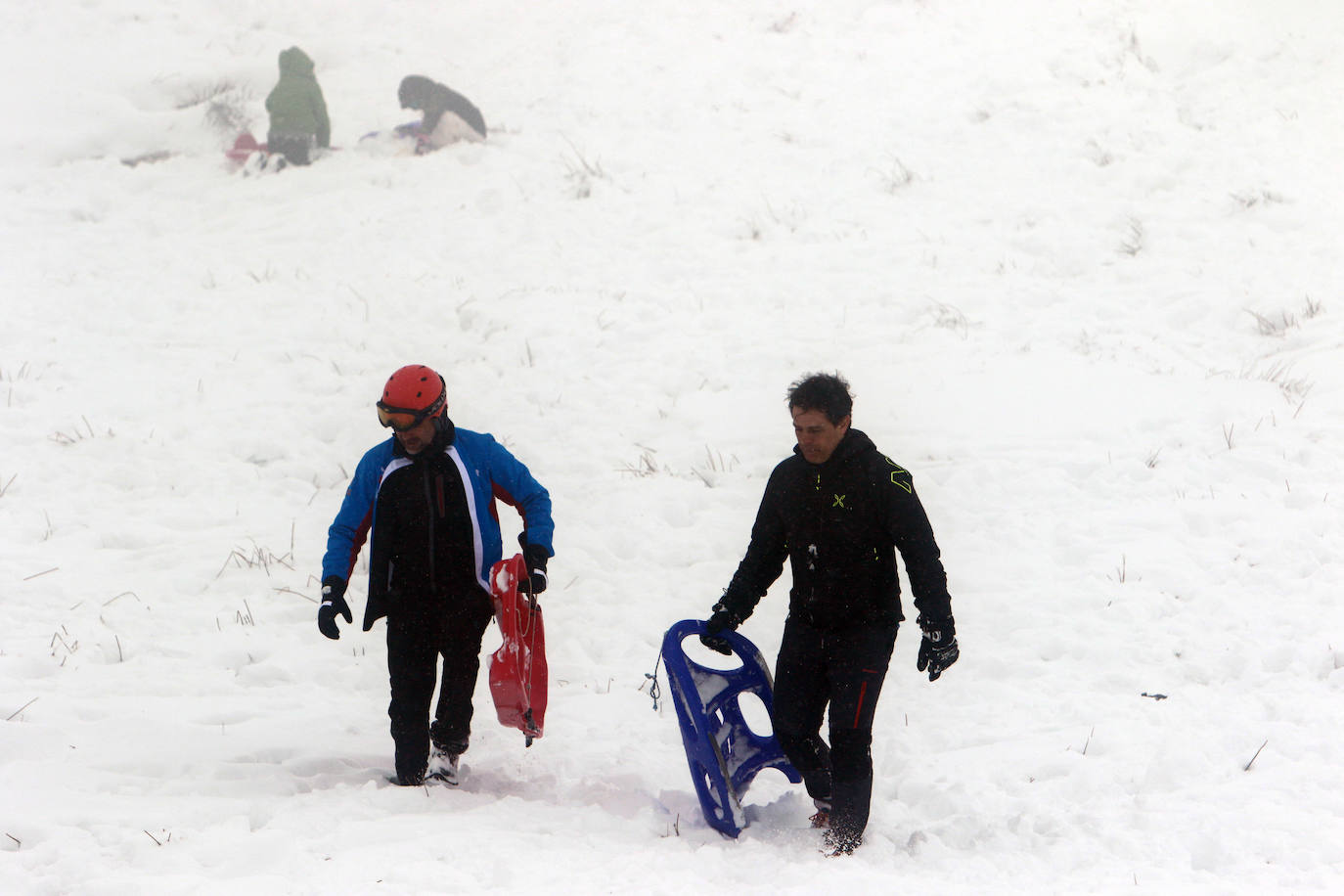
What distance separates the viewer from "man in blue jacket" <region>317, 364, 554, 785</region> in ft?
12.8

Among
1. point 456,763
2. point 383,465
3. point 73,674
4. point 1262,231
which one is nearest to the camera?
point 383,465

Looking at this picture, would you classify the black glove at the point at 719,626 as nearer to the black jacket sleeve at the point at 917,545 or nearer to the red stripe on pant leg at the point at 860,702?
the red stripe on pant leg at the point at 860,702

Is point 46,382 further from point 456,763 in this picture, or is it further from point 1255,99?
point 1255,99

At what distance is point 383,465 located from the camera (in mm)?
4008

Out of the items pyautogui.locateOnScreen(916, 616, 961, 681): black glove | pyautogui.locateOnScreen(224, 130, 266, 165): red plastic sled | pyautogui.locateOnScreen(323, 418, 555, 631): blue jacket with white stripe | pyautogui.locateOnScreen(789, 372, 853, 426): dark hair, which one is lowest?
pyautogui.locateOnScreen(916, 616, 961, 681): black glove

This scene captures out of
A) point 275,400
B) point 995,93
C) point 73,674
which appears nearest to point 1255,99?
point 995,93

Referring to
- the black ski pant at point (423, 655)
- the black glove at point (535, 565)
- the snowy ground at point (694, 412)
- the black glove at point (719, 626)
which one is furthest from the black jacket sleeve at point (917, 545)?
the black ski pant at point (423, 655)

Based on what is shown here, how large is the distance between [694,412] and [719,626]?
4.05 metres

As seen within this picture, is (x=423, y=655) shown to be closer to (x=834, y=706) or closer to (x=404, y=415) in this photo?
(x=404, y=415)

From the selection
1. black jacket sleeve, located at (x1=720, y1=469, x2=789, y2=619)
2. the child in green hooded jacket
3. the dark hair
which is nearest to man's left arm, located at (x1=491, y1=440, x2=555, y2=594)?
black jacket sleeve, located at (x1=720, y1=469, x2=789, y2=619)

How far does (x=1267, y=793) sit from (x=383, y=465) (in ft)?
11.9

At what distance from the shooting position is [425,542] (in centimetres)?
396

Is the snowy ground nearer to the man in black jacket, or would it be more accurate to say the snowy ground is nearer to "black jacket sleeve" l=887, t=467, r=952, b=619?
the man in black jacket

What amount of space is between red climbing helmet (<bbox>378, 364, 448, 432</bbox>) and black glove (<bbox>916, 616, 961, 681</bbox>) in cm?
199
